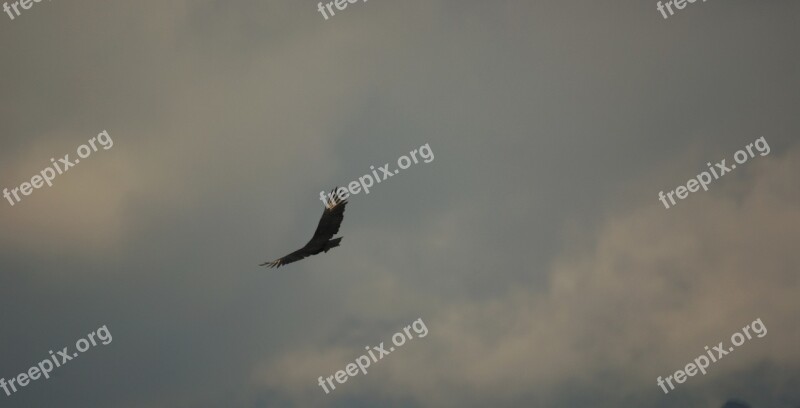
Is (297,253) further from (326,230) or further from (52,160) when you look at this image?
(52,160)

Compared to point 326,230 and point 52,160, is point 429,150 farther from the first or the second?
point 52,160

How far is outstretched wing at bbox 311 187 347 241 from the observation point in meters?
43.5

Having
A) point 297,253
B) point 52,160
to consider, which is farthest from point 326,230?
point 52,160

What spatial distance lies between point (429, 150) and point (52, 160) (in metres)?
35.9

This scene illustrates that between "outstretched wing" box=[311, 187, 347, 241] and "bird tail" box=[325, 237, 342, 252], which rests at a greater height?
"outstretched wing" box=[311, 187, 347, 241]

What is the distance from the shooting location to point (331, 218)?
144 ft

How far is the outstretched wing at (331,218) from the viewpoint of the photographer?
143ft

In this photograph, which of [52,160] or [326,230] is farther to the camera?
[52,160]

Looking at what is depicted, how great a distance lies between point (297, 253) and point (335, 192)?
170 inches

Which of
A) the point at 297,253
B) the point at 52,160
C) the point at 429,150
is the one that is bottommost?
the point at 297,253

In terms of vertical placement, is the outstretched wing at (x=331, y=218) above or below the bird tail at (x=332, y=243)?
above

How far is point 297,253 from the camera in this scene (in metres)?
43.7

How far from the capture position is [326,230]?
144 ft

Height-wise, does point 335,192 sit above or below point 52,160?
below
